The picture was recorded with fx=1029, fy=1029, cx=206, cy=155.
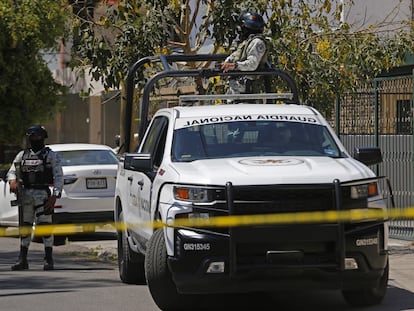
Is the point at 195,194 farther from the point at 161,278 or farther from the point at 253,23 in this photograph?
the point at 253,23

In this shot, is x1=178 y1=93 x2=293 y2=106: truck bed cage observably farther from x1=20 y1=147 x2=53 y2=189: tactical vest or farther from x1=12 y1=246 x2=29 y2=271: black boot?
x1=12 y1=246 x2=29 y2=271: black boot

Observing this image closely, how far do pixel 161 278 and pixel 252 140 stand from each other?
1.78 meters

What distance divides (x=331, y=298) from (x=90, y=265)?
15.2ft

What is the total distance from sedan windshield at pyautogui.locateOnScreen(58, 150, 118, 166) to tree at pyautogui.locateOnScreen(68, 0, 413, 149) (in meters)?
2.56

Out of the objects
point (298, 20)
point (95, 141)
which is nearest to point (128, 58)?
point (298, 20)

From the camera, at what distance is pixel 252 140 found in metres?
10.0

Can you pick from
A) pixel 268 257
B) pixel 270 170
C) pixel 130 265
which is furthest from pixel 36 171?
pixel 268 257

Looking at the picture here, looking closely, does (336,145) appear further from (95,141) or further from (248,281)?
(95,141)

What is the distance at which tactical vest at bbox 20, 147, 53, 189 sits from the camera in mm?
13531

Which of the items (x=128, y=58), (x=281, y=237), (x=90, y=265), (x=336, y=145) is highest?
(x=128, y=58)

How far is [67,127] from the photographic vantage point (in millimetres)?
41156

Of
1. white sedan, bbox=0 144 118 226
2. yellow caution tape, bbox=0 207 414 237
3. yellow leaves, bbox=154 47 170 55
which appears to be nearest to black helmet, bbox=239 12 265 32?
yellow leaves, bbox=154 47 170 55

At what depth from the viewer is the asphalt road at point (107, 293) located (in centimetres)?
Result: 999

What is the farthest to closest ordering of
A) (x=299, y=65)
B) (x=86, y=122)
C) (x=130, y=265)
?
1. (x=86, y=122)
2. (x=299, y=65)
3. (x=130, y=265)
